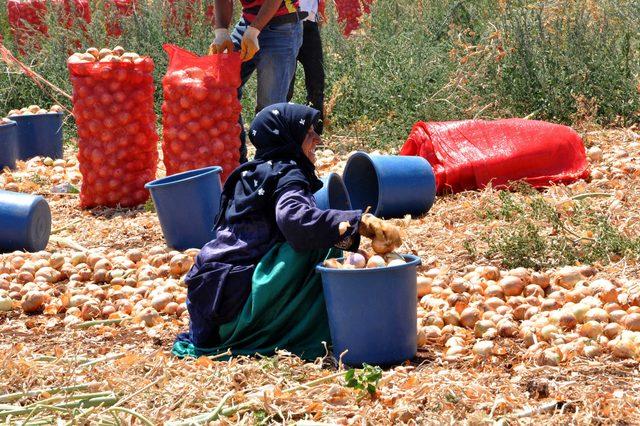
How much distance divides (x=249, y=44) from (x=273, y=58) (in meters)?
0.26

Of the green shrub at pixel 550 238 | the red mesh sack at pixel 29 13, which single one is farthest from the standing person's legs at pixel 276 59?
the red mesh sack at pixel 29 13

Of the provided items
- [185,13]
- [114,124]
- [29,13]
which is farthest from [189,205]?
[29,13]

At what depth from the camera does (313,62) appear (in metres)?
7.44

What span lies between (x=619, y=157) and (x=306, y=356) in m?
3.50

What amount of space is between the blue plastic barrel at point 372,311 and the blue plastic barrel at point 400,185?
7.09 ft

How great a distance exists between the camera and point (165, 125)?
6.35m

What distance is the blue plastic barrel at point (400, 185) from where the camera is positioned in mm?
5695

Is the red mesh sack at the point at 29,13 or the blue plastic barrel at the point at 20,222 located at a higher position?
the red mesh sack at the point at 29,13

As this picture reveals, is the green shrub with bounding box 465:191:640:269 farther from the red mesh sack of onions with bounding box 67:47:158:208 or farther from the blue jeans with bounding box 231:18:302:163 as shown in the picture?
the red mesh sack of onions with bounding box 67:47:158:208

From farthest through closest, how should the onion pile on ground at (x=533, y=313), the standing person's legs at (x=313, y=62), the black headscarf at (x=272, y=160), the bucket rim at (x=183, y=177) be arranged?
1. the standing person's legs at (x=313, y=62)
2. the bucket rim at (x=183, y=177)
3. the black headscarf at (x=272, y=160)
4. the onion pile on ground at (x=533, y=313)

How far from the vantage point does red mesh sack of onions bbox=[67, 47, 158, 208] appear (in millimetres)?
6438

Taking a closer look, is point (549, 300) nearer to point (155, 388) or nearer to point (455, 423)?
point (455, 423)

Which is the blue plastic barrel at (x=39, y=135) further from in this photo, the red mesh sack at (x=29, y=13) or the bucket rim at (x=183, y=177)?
the red mesh sack at (x=29, y=13)

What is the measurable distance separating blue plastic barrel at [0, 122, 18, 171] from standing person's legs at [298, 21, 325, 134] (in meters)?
2.19
